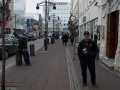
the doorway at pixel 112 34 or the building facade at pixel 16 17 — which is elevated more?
the building facade at pixel 16 17

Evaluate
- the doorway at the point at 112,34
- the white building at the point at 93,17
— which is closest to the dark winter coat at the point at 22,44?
the doorway at the point at 112,34

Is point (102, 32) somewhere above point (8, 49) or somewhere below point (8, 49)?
above

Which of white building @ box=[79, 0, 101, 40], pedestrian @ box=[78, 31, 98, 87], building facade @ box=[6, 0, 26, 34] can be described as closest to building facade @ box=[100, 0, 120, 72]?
white building @ box=[79, 0, 101, 40]

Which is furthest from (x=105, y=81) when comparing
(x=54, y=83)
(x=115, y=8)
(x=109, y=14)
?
(x=109, y=14)

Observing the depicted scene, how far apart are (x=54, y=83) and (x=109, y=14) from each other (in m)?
6.16

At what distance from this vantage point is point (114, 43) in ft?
36.8

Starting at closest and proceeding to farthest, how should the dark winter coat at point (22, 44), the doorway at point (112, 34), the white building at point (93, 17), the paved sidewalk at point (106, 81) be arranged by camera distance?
the paved sidewalk at point (106, 81) < the dark winter coat at point (22, 44) < the doorway at point (112, 34) < the white building at point (93, 17)

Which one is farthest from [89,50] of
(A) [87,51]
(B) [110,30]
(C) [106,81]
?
(B) [110,30]

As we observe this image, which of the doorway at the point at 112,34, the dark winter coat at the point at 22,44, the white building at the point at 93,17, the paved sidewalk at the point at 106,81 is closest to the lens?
the paved sidewalk at the point at 106,81

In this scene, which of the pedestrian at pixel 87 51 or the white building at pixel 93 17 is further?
the white building at pixel 93 17

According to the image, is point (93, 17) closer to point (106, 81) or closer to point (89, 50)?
point (106, 81)

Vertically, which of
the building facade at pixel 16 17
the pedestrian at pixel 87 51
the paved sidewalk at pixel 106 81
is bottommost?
the paved sidewalk at pixel 106 81

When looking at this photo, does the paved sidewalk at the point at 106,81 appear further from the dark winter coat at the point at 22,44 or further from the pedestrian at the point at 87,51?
the dark winter coat at the point at 22,44

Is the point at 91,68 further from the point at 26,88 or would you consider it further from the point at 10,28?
the point at 10,28
